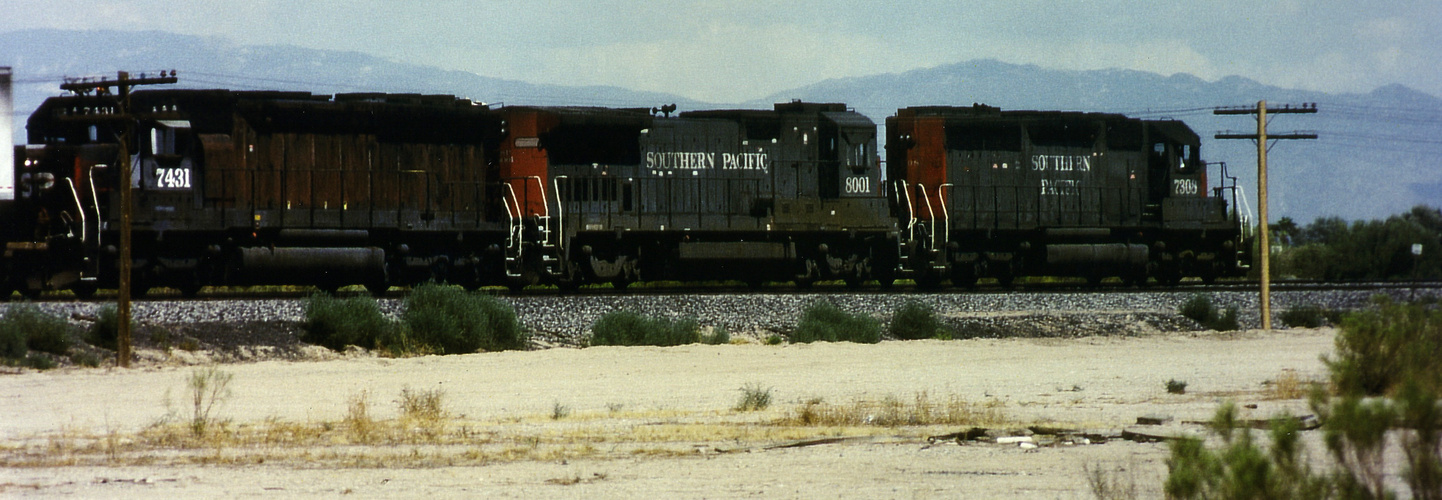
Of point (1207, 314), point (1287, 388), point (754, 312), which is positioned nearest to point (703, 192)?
point (754, 312)

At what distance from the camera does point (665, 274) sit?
19.8 metres

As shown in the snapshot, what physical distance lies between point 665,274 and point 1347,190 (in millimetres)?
165576

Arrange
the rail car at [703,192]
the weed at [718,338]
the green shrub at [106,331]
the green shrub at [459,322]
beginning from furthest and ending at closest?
the rail car at [703,192] → the weed at [718,338] → the green shrub at [459,322] → the green shrub at [106,331]

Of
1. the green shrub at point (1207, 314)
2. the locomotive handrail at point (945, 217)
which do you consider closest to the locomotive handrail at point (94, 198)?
the locomotive handrail at point (945, 217)

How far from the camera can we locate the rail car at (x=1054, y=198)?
2184 centimetres

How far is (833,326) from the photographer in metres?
16.4

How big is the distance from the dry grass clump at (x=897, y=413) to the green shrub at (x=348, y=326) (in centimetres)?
682

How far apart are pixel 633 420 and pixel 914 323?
8.97 m

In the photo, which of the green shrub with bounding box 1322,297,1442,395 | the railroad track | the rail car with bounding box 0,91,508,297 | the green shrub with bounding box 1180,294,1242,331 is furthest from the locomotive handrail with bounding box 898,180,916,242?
the green shrub with bounding box 1322,297,1442,395

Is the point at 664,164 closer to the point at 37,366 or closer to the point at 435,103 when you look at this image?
the point at 435,103

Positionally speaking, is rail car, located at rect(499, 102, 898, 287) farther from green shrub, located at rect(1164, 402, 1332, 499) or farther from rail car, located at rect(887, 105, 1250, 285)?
green shrub, located at rect(1164, 402, 1332, 499)

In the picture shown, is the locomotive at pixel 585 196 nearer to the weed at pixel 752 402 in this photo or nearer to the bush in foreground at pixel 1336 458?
the weed at pixel 752 402

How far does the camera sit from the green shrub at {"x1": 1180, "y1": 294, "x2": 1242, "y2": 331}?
1884cm

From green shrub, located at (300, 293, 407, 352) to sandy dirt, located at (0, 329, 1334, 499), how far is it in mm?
452
